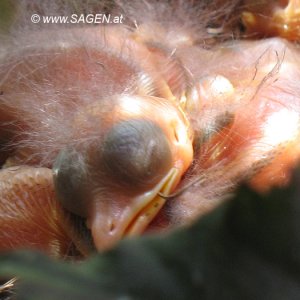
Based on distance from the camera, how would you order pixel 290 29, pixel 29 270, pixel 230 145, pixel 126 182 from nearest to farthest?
pixel 29 270 < pixel 126 182 < pixel 230 145 < pixel 290 29

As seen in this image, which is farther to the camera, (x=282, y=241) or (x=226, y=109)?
(x=226, y=109)

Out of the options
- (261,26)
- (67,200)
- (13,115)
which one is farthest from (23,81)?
(261,26)

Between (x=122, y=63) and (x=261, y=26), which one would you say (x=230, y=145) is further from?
(x=261, y=26)

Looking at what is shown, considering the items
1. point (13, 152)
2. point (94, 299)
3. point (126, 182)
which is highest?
point (94, 299)

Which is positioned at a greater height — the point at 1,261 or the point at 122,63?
the point at 1,261

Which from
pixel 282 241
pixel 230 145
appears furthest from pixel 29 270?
pixel 230 145

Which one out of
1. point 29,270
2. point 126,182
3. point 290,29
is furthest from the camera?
point 290,29

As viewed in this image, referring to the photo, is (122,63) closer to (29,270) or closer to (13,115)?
(13,115)
